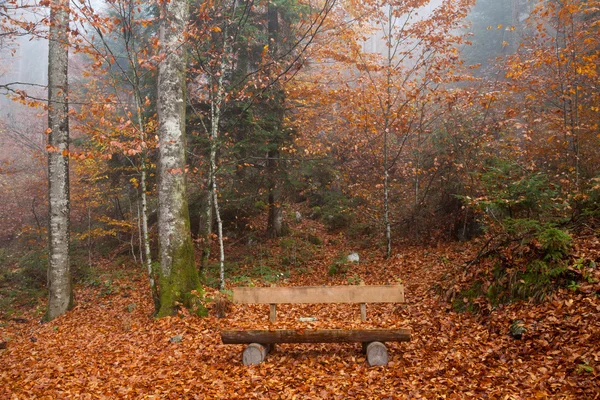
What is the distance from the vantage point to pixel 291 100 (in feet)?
42.4

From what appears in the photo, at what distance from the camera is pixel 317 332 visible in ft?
16.6

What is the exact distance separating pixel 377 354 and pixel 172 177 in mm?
5042

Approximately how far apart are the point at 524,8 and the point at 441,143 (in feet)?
64.2

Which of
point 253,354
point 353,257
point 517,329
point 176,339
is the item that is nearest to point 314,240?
point 353,257

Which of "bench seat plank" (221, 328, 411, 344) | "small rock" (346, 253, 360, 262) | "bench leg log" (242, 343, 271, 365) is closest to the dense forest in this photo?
"bench leg log" (242, 343, 271, 365)

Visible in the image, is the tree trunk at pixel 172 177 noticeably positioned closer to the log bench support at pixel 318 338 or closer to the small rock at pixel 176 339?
the small rock at pixel 176 339

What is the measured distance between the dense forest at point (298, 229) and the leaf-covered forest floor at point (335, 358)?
4 centimetres

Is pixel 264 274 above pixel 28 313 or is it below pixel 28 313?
above

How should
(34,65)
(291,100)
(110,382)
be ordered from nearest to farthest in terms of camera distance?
(110,382)
(291,100)
(34,65)

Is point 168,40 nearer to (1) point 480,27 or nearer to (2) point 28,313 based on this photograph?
(2) point 28,313

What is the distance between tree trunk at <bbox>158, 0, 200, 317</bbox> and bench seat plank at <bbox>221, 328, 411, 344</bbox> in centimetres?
269

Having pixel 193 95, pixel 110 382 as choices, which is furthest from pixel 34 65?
pixel 110 382

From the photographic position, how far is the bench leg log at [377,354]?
16.4ft

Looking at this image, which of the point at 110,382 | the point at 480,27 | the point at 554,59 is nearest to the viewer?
the point at 110,382
